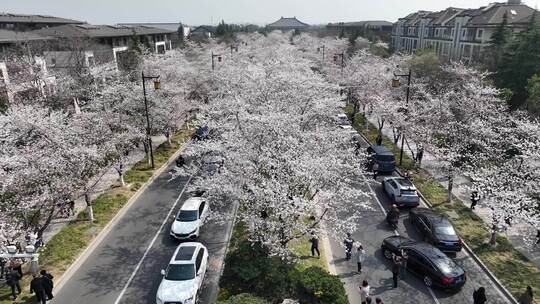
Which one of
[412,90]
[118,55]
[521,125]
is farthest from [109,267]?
[118,55]

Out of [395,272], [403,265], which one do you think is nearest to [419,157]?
[403,265]

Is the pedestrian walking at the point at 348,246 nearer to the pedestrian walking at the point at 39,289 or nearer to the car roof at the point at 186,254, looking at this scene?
the car roof at the point at 186,254

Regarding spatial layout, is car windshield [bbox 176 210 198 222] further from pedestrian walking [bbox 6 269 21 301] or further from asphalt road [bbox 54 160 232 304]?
pedestrian walking [bbox 6 269 21 301]

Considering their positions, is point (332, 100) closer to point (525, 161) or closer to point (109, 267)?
point (525, 161)

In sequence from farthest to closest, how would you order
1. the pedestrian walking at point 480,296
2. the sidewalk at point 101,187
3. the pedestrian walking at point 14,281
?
1. the sidewalk at point 101,187
2. the pedestrian walking at point 14,281
3. the pedestrian walking at point 480,296

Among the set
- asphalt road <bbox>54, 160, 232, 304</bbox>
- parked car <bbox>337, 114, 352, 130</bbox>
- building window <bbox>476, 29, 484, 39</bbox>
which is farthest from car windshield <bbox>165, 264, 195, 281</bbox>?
building window <bbox>476, 29, 484, 39</bbox>

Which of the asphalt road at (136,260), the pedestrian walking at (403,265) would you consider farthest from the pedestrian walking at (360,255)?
the asphalt road at (136,260)

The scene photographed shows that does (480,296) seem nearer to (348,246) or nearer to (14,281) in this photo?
(348,246)
